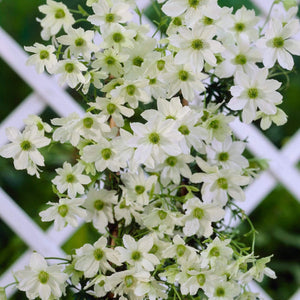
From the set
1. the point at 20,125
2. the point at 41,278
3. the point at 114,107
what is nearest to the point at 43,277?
the point at 41,278

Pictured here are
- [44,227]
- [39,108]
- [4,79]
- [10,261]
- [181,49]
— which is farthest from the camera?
[4,79]

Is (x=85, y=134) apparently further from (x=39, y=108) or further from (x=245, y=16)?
(x=39, y=108)

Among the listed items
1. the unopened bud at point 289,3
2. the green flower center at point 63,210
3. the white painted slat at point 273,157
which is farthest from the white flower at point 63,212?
the white painted slat at point 273,157

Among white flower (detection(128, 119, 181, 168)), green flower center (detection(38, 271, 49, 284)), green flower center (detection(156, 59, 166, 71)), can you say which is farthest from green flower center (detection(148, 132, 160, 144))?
green flower center (detection(38, 271, 49, 284))

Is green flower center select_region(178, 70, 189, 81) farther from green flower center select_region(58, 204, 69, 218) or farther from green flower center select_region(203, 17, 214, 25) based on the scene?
green flower center select_region(58, 204, 69, 218)

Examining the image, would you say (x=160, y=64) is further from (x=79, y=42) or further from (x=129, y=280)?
(x=129, y=280)

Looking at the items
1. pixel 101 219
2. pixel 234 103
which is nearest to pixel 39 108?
pixel 101 219

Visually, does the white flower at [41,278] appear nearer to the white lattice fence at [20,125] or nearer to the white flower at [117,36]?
the white flower at [117,36]
